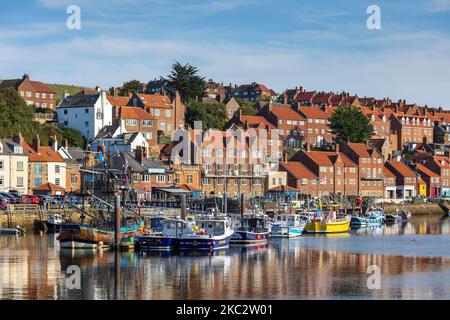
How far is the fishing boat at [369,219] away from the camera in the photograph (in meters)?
89.8

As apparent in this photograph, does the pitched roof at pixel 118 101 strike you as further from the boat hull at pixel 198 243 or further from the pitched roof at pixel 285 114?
the boat hull at pixel 198 243

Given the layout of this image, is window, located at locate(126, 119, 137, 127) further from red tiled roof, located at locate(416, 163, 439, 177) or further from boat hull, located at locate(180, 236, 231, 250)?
boat hull, located at locate(180, 236, 231, 250)

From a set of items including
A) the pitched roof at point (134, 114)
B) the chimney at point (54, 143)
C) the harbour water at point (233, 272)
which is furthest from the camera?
the pitched roof at point (134, 114)

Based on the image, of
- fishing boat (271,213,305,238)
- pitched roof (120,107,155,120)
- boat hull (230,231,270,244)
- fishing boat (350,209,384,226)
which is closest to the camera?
boat hull (230,231,270,244)

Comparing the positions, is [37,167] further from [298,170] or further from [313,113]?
[313,113]

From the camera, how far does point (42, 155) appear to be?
83.7 metres

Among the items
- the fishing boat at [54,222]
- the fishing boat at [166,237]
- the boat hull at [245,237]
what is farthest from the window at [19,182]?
the fishing boat at [166,237]

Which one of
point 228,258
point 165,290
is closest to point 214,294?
point 165,290

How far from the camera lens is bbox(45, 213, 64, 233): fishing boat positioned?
69250mm

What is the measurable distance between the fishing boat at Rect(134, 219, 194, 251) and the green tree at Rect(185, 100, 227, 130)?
56354 mm

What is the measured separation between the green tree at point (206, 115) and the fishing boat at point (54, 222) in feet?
149

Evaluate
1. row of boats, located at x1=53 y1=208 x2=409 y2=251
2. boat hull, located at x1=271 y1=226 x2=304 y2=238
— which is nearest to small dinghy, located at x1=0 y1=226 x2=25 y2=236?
row of boats, located at x1=53 y1=208 x2=409 y2=251

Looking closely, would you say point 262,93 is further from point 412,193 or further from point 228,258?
point 228,258

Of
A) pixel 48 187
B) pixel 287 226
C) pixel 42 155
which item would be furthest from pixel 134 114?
pixel 287 226
